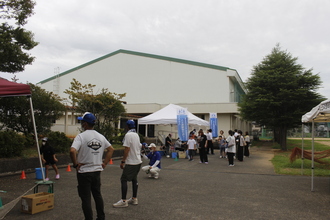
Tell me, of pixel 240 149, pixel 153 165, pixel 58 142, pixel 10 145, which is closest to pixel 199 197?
pixel 153 165

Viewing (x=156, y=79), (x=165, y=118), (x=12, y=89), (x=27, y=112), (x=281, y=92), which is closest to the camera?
(x=12, y=89)

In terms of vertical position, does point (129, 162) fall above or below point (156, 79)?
below

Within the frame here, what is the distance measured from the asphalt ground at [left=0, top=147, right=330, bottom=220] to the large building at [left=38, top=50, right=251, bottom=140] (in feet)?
75.1

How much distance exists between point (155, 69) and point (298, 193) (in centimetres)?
3151

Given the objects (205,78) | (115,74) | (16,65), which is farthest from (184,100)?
(16,65)

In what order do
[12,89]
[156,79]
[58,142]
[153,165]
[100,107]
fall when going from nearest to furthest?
1. [12,89]
2. [153,165]
3. [58,142]
4. [100,107]
5. [156,79]

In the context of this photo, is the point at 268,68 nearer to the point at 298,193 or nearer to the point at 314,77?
the point at 314,77

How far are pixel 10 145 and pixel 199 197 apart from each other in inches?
262

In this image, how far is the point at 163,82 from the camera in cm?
3722

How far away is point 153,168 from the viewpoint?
9055 millimetres

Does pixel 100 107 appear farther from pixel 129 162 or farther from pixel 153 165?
pixel 129 162

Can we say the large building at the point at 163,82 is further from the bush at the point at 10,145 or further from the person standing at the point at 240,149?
the bush at the point at 10,145

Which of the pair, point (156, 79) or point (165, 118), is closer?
point (165, 118)

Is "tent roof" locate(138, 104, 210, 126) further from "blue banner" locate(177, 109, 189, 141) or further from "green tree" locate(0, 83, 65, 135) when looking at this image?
"green tree" locate(0, 83, 65, 135)
